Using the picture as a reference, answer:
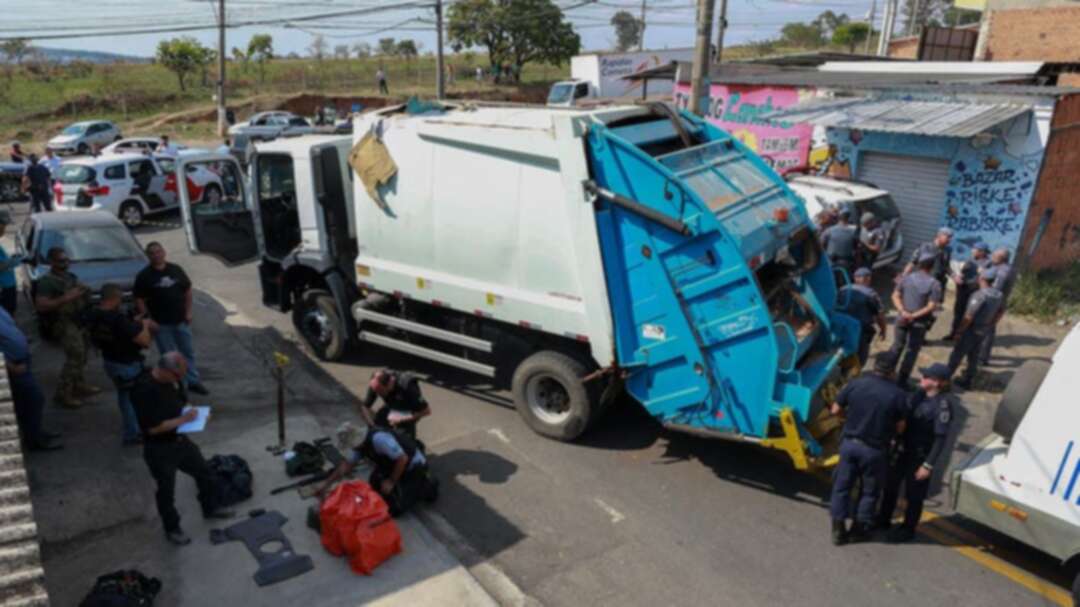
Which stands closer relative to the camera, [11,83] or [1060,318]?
[1060,318]

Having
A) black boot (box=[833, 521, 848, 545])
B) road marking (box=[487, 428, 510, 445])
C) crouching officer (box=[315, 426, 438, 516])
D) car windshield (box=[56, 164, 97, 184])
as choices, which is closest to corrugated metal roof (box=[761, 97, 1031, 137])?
black boot (box=[833, 521, 848, 545])

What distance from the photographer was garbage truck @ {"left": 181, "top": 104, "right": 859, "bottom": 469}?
19.4 ft

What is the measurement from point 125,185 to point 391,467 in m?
13.4

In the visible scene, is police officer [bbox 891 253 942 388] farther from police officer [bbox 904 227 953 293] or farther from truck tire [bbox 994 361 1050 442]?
truck tire [bbox 994 361 1050 442]

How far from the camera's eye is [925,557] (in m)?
5.48

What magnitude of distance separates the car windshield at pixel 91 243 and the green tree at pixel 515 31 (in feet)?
118

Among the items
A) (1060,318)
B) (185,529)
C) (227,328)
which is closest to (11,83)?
(227,328)

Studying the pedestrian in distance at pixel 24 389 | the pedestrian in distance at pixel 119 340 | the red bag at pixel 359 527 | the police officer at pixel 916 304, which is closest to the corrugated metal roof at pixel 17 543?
the red bag at pixel 359 527

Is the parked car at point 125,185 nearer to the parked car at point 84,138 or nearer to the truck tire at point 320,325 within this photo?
the truck tire at point 320,325

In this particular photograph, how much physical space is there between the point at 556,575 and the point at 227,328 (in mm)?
6720

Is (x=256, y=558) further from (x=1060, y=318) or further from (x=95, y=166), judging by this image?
(x=95, y=166)

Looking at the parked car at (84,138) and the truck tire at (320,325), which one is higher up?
the parked car at (84,138)

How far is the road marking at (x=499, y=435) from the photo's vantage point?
7133 mm

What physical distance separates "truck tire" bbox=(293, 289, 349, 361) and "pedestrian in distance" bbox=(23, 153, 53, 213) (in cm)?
1033
